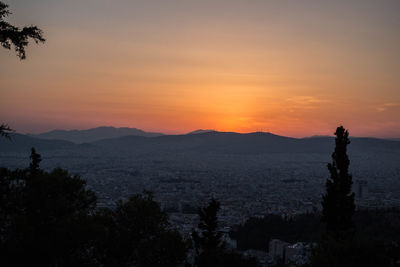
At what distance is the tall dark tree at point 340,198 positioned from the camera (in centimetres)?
1424

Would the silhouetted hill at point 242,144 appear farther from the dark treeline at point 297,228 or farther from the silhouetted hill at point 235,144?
the dark treeline at point 297,228

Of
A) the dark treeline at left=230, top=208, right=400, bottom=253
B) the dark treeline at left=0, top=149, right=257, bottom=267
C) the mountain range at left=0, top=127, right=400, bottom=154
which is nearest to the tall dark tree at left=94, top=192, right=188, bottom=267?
the dark treeline at left=0, top=149, right=257, bottom=267

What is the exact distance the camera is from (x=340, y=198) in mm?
14297

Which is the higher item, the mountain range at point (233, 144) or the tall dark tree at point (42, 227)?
the mountain range at point (233, 144)

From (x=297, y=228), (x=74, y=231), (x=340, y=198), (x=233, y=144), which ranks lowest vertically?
(x=297, y=228)

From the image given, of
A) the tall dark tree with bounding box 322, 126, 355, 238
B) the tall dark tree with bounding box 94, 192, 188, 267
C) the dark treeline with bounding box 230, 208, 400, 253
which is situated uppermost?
the tall dark tree with bounding box 322, 126, 355, 238

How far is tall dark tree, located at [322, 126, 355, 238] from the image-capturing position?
14.2 meters

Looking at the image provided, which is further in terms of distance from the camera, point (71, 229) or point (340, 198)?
point (340, 198)

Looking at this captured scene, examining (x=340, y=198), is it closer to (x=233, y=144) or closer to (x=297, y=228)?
(x=297, y=228)

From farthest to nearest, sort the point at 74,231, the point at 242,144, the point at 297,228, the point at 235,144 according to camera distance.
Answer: the point at 235,144, the point at 242,144, the point at 297,228, the point at 74,231

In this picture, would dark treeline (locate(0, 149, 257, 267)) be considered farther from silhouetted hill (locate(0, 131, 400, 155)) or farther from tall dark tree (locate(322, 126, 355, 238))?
silhouetted hill (locate(0, 131, 400, 155))

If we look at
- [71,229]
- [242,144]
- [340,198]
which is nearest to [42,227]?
[71,229]

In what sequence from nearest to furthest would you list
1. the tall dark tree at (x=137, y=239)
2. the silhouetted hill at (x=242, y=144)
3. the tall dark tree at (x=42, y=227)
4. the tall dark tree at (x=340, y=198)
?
the tall dark tree at (x=42, y=227)
the tall dark tree at (x=137, y=239)
the tall dark tree at (x=340, y=198)
the silhouetted hill at (x=242, y=144)

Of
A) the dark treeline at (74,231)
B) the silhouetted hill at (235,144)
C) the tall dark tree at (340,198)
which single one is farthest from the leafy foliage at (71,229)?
the silhouetted hill at (235,144)
